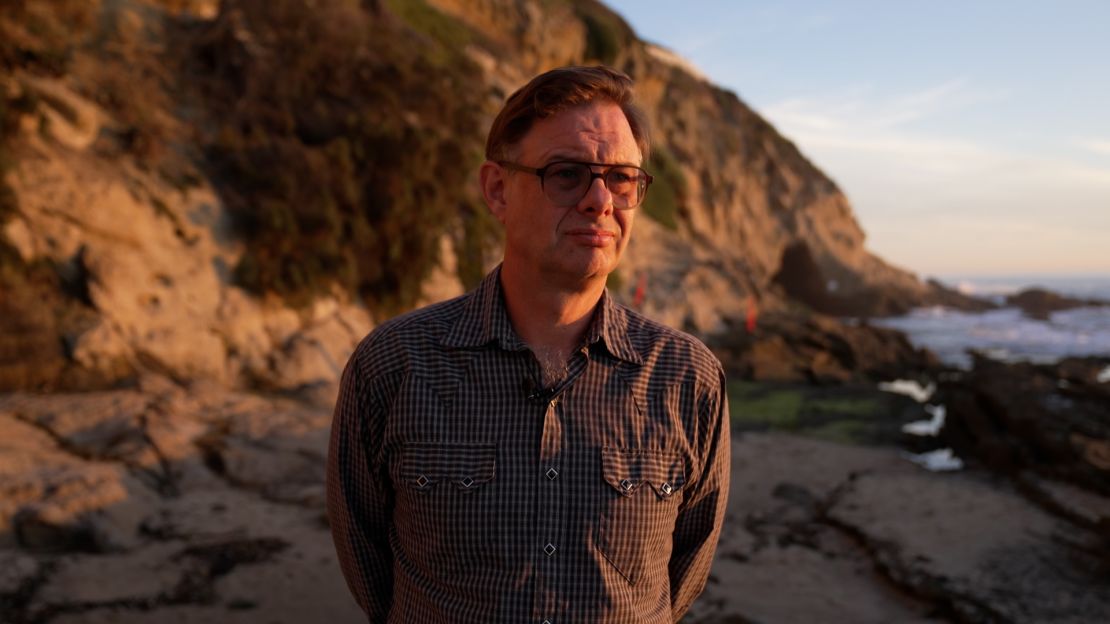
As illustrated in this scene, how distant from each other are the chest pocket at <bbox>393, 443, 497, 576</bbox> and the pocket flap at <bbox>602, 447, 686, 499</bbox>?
12.0 inches

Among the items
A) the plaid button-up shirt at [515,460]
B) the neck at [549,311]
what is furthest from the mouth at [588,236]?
the plaid button-up shirt at [515,460]

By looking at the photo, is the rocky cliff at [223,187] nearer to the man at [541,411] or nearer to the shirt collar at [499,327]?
the man at [541,411]

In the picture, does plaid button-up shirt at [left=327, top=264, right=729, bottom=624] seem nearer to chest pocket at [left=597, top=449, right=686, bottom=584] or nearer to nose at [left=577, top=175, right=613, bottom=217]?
chest pocket at [left=597, top=449, right=686, bottom=584]

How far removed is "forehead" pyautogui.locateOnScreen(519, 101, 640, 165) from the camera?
6.42ft

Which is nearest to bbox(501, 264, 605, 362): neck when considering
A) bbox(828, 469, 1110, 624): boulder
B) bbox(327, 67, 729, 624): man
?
bbox(327, 67, 729, 624): man

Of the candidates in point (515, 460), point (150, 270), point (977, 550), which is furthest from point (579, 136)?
point (150, 270)

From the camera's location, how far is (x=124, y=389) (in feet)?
25.0

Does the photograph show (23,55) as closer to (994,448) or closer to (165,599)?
(165,599)

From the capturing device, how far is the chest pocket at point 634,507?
193cm

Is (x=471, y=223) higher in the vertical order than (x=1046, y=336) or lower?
higher

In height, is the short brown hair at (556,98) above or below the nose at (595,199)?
above

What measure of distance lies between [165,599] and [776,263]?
39101 mm

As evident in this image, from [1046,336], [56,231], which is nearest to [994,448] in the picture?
[56,231]

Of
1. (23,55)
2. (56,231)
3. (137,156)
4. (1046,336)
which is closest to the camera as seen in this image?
(56,231)
